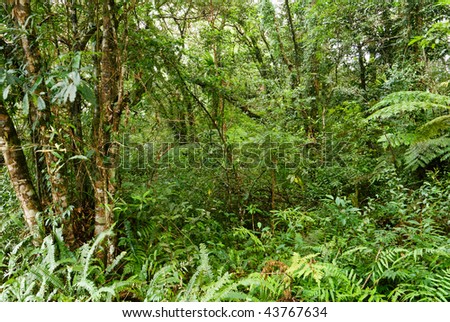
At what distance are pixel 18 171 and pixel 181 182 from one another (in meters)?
1.94

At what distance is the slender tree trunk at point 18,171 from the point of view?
2533 mm

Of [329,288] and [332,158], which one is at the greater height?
[332,158]

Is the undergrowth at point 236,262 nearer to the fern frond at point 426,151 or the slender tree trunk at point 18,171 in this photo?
the slender tree trunk at point 18,171

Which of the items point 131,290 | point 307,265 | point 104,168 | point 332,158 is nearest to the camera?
point 307,265

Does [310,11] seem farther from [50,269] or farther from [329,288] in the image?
[50,269]

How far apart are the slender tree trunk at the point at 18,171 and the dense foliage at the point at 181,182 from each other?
0.06ft

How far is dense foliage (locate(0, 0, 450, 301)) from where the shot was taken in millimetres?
2306

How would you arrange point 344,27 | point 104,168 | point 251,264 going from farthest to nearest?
point 344,27 → point 251,264 → point 104,168

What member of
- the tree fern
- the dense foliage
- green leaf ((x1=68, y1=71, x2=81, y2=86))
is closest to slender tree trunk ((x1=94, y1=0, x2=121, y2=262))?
the dense foliage

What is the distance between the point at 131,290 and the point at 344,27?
23.7ft

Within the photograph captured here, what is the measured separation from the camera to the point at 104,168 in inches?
105

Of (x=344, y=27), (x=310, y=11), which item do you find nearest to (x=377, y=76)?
(x=344, y=27)

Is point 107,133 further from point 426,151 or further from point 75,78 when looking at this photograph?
point 426,151

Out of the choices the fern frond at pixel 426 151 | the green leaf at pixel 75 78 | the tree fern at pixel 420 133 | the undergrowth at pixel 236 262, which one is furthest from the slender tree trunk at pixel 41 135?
the fern frond at pixel 426 151
